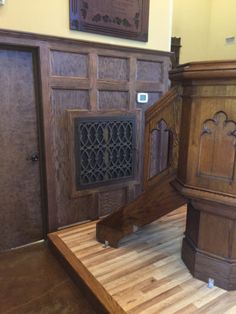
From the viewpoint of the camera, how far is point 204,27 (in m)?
4.57

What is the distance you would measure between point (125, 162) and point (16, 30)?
165cm

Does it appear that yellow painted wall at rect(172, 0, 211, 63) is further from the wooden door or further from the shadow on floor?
the shadow on floor

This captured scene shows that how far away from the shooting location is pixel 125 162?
2.93 meters

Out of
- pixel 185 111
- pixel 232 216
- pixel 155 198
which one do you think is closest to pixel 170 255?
pixel 155 198

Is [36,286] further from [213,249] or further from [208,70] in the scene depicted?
[208,70]

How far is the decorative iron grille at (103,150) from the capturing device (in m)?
2.60

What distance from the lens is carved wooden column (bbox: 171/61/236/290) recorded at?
1515 mm

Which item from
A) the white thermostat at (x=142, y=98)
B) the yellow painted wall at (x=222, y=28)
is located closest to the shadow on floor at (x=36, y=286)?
the white thermostat at (x=142, y=98)

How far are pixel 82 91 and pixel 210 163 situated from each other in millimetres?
1473

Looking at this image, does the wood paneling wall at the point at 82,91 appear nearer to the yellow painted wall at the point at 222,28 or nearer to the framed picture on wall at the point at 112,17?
the framed picture on wall at the point at 112,17

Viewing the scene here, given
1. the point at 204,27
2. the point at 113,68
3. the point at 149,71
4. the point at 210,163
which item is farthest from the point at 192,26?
the point at 210,163

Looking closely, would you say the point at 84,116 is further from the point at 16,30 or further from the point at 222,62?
the point at 222,62

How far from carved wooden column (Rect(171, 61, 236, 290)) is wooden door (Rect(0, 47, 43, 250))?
1347 mm

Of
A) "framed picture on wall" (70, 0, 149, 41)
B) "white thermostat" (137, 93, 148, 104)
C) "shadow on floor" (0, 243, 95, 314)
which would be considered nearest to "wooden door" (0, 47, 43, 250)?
"shadow on floor" (0, 243, 95, 314)
